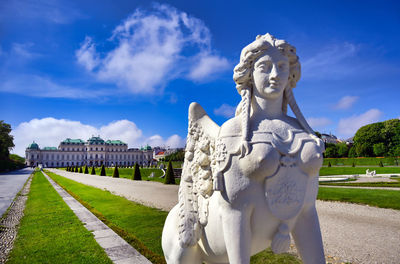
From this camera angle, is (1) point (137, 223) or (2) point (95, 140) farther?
(2) point (95, 140)

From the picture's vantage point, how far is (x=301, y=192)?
1.89 m

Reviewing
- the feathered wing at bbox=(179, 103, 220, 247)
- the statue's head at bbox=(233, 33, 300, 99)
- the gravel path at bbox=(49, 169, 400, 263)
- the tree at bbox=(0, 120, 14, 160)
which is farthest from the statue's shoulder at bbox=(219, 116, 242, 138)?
the tree at bbox=(0, 120, 14, 160)

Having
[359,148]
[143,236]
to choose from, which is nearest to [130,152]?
[359,148]

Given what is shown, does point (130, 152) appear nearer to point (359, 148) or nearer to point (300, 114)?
point (359, 148)

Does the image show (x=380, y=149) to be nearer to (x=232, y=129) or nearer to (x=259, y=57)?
(x=259, y=57)

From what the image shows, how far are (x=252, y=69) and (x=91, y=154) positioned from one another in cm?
12616

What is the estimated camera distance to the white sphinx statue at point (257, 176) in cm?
187

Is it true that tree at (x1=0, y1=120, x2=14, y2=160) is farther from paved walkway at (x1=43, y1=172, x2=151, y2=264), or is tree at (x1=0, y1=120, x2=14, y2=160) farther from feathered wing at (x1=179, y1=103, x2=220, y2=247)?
feathered wing at (x1=179, y1=103, x2=220, y2=247)

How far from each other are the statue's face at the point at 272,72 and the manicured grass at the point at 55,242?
14.5 feet

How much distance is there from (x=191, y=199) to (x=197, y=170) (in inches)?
11.2

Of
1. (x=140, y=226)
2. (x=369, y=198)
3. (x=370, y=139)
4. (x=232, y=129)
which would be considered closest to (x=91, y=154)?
(x=370, y=139)

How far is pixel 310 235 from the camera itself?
2.01 meters

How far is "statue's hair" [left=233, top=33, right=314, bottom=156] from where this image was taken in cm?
203

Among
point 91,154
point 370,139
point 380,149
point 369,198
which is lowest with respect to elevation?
point 369,198
